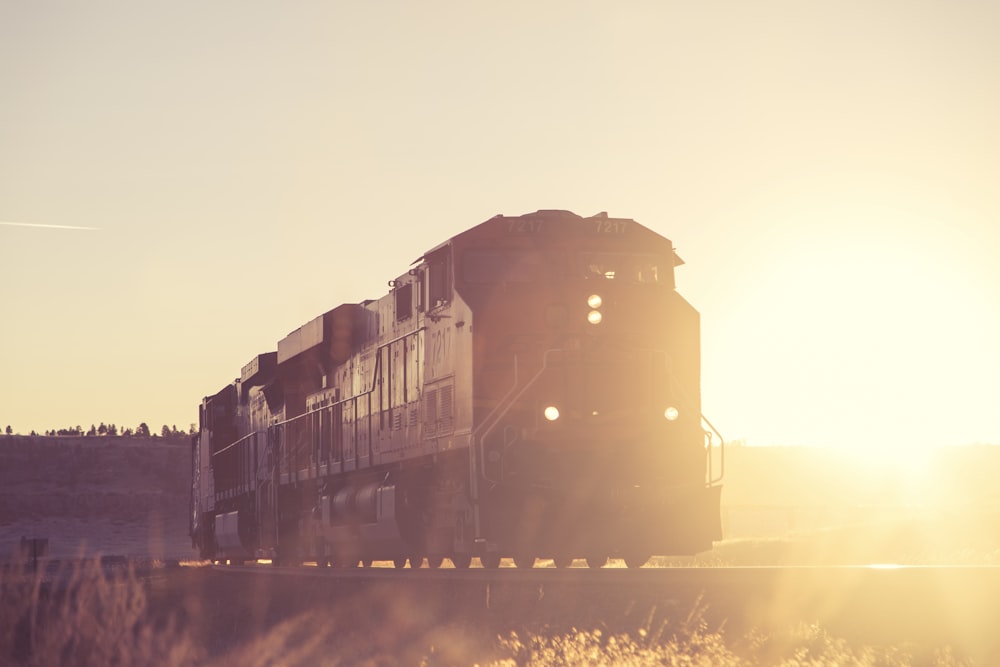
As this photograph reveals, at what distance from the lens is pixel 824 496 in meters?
147

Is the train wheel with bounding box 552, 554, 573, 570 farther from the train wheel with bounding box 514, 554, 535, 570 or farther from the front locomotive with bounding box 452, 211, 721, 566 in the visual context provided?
the train wheel with bounding box 514, 554, 535, 570

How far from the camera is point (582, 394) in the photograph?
18.0 meters

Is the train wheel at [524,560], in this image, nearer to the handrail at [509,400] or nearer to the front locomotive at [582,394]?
the front locomotive at [582,394]

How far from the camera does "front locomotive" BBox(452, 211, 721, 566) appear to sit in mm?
17609

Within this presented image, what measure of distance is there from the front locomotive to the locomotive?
0.02m

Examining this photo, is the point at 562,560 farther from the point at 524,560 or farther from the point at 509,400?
the point at 509,400

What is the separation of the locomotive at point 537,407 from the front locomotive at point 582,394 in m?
0.02

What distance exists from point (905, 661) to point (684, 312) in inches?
302

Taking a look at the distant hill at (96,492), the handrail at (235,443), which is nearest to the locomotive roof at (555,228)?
the handrail at (235,443)

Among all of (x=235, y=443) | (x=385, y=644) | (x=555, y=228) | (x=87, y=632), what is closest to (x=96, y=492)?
(x=235, y=443)

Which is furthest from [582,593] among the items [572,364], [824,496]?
[824,496]

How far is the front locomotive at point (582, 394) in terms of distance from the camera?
17.6 meters

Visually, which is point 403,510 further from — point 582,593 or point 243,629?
point 582,593

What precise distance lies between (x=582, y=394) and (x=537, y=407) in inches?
24.1
